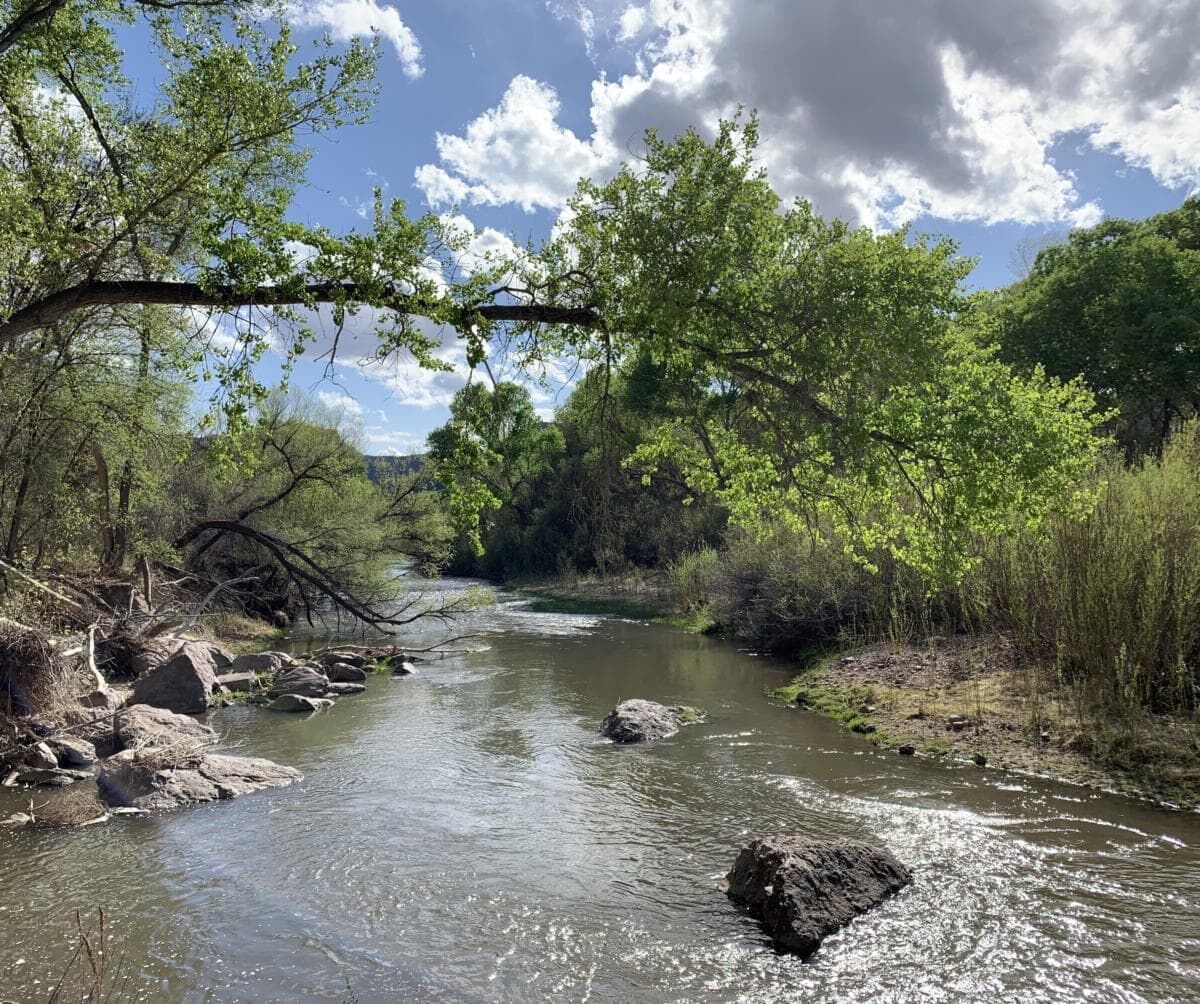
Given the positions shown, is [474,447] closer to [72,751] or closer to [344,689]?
[72,751]

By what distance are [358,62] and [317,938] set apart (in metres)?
7.58

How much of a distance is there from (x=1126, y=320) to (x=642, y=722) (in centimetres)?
2128

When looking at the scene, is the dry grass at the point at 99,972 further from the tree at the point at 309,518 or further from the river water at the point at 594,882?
the tree at the point at 309,518

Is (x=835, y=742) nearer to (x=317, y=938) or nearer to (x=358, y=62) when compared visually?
(x=317, y=938)

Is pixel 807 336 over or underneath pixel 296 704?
over

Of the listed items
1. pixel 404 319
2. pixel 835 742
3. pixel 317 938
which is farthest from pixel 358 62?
pixel 835 742

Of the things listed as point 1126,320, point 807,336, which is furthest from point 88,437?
point 1126,320

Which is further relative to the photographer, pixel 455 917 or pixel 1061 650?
pixel 1061 650

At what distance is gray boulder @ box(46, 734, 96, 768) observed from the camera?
10.5 metres

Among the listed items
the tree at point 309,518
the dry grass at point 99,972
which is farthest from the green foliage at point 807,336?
the tree at point 309,518

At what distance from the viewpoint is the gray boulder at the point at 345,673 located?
16.9 meters

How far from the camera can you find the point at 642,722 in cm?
1195

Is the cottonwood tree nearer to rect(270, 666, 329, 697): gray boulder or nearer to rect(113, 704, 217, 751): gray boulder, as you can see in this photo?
rect(113, 704, 217, 751): gray boulder

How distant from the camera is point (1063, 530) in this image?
1098cm
